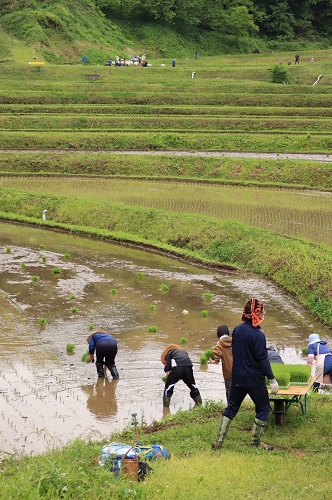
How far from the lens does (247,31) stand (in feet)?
235

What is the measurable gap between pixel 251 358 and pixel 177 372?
2869mm

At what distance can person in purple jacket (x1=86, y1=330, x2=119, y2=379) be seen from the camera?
1265 cm

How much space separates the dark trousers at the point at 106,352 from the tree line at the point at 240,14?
59585 mm

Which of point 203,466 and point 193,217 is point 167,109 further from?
point 203,466

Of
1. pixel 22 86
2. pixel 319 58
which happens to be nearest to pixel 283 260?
pixel 22 86

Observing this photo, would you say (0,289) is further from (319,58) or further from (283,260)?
(319,58)

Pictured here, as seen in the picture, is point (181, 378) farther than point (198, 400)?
No

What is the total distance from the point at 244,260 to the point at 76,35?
151 ft

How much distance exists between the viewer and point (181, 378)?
38.1 feet

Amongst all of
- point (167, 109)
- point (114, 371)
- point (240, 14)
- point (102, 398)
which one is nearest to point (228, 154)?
point (167, 109)

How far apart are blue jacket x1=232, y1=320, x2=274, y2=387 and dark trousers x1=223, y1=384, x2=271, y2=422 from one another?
0.08 meters

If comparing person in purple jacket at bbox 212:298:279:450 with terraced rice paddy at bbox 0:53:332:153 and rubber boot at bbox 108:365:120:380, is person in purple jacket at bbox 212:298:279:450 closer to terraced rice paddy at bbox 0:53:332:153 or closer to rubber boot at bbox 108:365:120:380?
rubber boot at bbox 108:365:120:380

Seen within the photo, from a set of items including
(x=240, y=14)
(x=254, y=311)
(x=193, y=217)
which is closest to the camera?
(x=254, y=311)

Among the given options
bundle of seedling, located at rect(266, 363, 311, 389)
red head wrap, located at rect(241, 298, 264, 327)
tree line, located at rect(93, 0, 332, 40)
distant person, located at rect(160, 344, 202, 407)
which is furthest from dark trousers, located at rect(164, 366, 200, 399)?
tree line, located at rect(93, 0, 332, 40)
